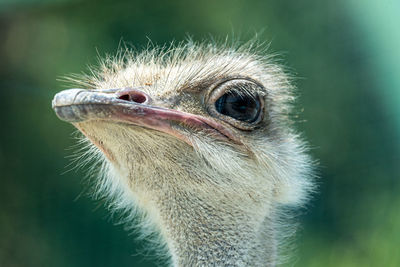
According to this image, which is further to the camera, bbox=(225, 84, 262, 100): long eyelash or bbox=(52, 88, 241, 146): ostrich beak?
bbox=(225, 84, 262, 100): long eyelash

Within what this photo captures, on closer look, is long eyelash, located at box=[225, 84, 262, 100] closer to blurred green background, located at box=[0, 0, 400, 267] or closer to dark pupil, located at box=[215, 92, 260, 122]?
dark pupil, located at box=[215, 92, 260, 122]

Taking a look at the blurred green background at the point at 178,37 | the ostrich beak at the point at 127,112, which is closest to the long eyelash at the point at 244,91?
the ostrich beak at the point at 127,112

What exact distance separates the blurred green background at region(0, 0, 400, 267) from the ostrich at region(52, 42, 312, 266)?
1.80 meters

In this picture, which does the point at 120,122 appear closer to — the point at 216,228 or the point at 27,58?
the point at 216,228

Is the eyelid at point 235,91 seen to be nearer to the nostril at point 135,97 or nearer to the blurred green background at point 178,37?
the nostril at point 135,97

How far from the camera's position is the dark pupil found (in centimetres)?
182

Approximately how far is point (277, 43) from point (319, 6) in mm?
462

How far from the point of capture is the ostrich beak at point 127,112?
146 cm

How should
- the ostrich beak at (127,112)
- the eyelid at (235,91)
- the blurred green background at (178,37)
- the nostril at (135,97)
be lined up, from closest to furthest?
the ostrich beak at (127,112)
the nostril at (135,97)
the eyelid at (235,91)
the blurred green background at (178,37)

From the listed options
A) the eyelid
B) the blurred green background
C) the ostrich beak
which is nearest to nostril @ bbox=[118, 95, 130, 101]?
the ostrich beak

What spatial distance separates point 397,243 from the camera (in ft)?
11.3

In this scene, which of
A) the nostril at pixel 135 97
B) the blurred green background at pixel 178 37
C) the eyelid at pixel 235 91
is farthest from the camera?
the blurred green background at pixel 178 37

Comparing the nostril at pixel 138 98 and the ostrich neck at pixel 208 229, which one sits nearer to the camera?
the nostril at pixel 138 98

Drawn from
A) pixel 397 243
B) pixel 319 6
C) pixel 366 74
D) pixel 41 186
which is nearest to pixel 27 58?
pixel 41 186
